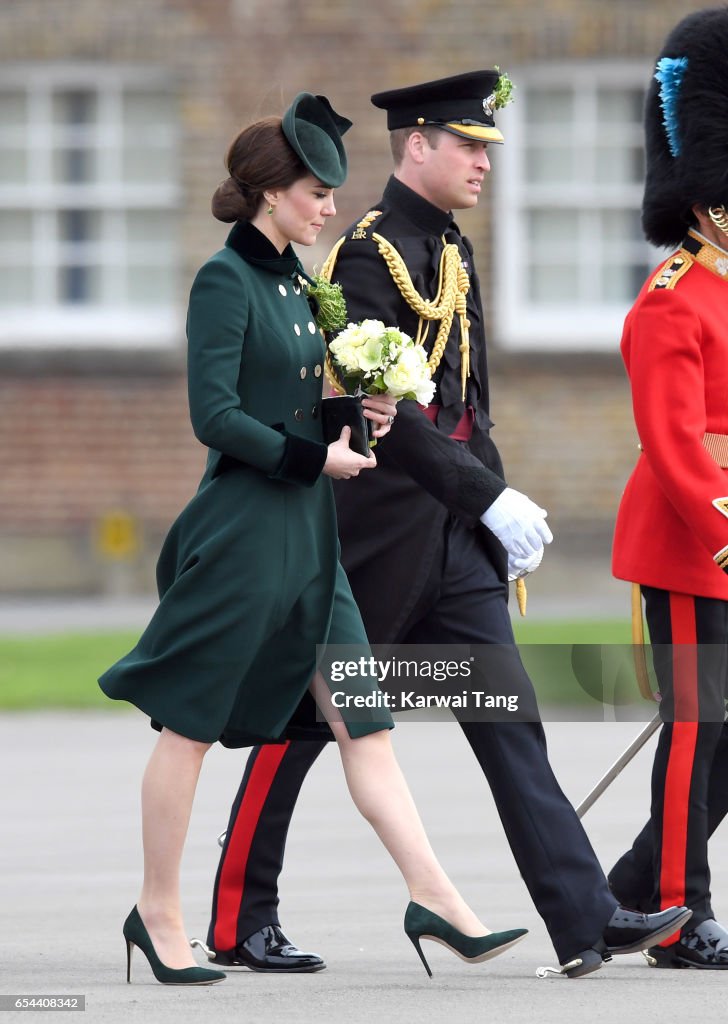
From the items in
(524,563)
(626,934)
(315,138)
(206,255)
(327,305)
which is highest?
(315,138)

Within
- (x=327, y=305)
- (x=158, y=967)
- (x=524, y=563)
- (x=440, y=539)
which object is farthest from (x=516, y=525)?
(x=158, y=967)

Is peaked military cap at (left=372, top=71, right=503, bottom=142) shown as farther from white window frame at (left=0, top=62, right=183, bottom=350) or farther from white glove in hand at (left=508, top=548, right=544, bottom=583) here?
white window frame at (left=0, top=62, right=183, bottom=350)

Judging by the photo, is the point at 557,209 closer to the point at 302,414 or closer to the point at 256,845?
the point at 256,845

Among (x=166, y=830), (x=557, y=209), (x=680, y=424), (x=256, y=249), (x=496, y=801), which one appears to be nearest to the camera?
(x=166, y=830)

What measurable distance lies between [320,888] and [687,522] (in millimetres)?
1895

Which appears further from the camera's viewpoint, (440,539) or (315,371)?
(440,539)

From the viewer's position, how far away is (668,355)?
17.4 feet

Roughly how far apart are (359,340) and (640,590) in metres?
0.94

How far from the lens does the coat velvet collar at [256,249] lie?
16.6ft

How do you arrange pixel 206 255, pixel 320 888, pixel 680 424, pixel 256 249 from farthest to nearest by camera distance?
pixel 206 255, pixel 320 888, pixel 680 424, pixel 256 249

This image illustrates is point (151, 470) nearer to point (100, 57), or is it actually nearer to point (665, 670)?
point (100, 57)

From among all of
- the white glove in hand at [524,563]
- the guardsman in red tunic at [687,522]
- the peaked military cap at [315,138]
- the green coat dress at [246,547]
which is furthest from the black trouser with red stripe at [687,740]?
the peaked military cap at [315,138]

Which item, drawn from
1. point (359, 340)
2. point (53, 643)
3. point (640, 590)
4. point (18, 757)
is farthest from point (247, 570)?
point (53, 643)

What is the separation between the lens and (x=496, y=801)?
16.9 feet
